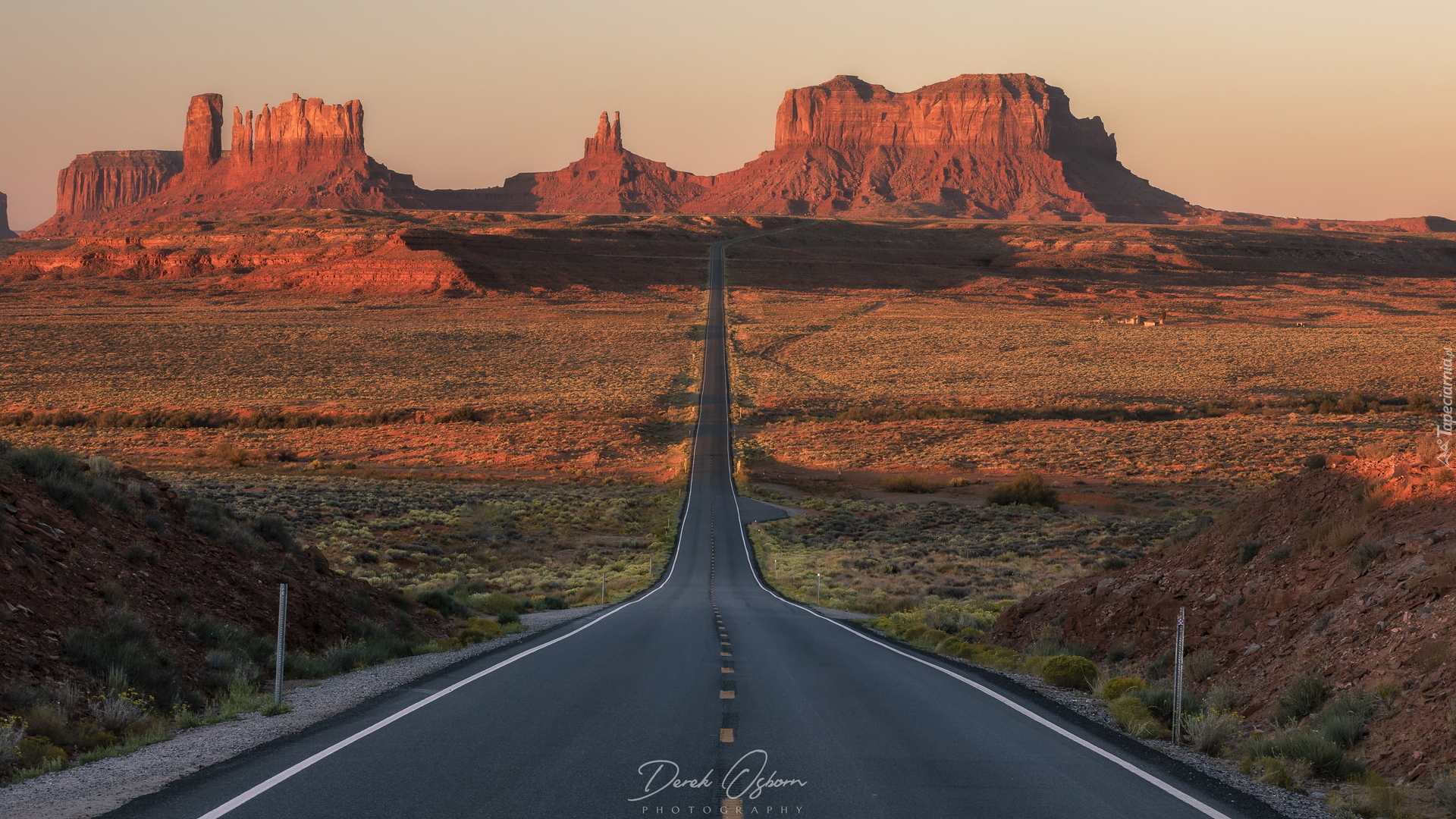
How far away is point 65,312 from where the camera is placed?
118m

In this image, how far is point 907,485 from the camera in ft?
188

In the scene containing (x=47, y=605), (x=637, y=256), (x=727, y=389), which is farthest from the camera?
(x=637, y=256)

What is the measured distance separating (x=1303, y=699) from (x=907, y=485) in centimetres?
4850

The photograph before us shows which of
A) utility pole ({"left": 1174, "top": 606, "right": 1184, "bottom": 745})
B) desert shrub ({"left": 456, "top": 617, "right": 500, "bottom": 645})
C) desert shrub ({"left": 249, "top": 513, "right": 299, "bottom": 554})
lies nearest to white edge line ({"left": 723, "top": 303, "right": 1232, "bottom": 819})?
utility pole ({"left": 1174, "top": 606, "right": 1184, "bottom": 745})

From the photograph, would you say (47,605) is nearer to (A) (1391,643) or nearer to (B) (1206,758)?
(B) (1206,758)

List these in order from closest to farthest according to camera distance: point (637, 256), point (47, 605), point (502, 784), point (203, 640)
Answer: point (502, 784) < point (47, 605) < point (203, 640) < point (637, 256)

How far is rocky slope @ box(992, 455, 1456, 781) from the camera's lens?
806 centimetres

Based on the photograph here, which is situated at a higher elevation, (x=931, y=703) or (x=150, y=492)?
(x=150, y=492)

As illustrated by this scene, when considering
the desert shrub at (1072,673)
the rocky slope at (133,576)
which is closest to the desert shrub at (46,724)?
the rocky slope at (133,576)

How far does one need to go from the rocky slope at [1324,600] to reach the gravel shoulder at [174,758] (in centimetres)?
839

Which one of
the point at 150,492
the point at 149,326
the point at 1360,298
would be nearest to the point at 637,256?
the point at 149,326

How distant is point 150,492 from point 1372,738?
13.9 meters

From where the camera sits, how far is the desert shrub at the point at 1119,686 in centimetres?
1108

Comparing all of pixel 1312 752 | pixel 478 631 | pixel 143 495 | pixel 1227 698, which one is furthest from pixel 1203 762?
pixel 143 495
